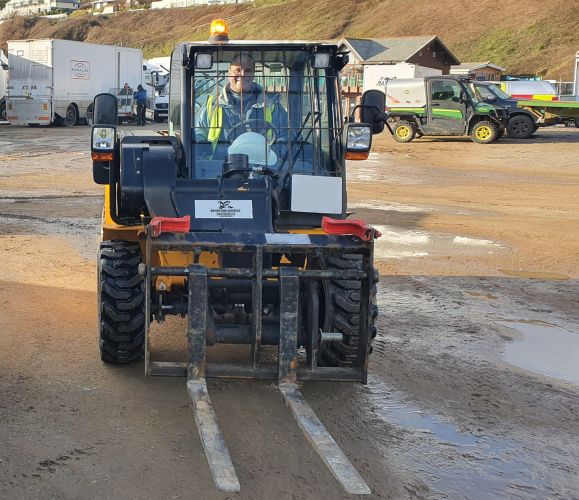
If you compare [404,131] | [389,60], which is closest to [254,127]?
[404,131]

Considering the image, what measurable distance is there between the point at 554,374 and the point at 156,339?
9.32ft

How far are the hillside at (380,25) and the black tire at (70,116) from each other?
4081 cm

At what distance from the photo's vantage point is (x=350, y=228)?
16.0 feet

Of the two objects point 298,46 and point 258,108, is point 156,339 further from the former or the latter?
point 298,46

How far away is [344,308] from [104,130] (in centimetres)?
195

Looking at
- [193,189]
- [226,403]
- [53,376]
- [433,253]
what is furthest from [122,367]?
[433,253]

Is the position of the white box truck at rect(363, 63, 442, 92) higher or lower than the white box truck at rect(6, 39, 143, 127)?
higher

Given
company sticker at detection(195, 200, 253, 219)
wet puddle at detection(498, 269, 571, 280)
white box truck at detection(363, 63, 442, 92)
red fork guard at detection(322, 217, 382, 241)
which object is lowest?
wet puddle at detection(498, 269, 571, 280)

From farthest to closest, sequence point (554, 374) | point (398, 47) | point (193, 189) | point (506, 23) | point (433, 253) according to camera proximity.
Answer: point (506, 23)
point (398, 47)
point (433, 253)
point (554, 374)
point (193, 189)

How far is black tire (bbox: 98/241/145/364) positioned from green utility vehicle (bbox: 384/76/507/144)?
2070 cm

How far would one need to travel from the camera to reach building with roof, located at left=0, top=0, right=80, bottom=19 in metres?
143

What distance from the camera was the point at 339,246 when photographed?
4.73m

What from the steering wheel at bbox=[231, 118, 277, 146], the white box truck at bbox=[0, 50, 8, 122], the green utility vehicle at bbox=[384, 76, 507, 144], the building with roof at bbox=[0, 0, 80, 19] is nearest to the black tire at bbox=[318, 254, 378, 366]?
the steering wheel at bbox=[231, 118, 277, 146]

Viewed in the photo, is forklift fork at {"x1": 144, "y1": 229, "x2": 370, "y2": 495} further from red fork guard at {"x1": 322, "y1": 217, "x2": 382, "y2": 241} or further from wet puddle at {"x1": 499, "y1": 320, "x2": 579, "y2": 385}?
wet puddle at {"x1": 499, "y1": 320, "x2": 579, "y2": 385}
